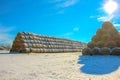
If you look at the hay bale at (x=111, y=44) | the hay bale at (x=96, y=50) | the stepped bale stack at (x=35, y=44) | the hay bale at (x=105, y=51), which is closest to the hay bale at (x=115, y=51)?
the hay bale at (x=105, y=51)

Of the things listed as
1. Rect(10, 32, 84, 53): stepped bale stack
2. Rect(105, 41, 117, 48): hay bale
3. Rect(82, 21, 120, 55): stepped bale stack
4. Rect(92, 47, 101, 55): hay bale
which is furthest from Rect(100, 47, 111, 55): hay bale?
Rect(10, 32, 84, 53): stepped bale stack

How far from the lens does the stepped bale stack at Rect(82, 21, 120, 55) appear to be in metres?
8.23

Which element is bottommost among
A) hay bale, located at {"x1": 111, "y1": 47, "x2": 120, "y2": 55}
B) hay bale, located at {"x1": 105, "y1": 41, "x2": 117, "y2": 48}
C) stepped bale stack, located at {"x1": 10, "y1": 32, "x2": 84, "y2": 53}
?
hay bale, located at {"x1": 111, "y1": 47, "x2": 120, "y2": 55}

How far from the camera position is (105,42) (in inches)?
340

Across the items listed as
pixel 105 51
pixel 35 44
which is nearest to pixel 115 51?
pixel 105 51

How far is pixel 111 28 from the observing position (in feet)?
29.9

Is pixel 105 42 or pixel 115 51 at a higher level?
pixel 105 42

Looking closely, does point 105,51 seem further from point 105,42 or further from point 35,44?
point 35,44

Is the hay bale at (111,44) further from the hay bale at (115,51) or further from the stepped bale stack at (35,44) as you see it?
the stepped bale stack at (35,44)

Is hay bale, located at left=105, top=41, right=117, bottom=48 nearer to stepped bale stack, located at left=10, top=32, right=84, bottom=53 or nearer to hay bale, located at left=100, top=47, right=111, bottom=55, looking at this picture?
hay bale, located at left=100, top=47, right=111, bottom=55

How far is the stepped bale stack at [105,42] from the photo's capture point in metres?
8.23

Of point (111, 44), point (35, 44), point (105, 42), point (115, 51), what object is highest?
point (35, 44)

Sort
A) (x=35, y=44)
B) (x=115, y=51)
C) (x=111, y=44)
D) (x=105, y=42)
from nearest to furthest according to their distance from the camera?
(x=115, y=51) < (x=111, y=44) < (x=105, y=42) < (x=35, y=44)

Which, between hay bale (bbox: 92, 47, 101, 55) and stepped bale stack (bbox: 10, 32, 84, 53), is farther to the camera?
stepped bale stack (bbox: 10, 32, 84, 53)
